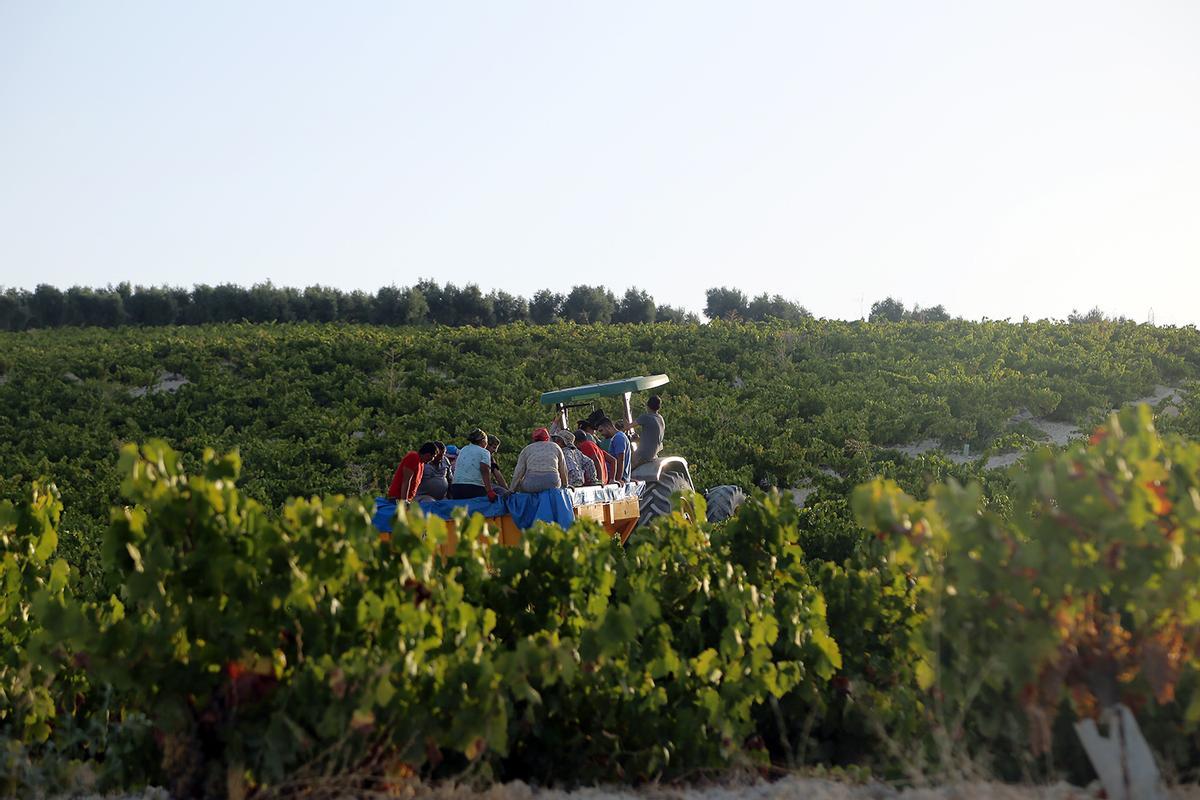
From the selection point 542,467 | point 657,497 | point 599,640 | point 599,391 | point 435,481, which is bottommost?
point 657,497

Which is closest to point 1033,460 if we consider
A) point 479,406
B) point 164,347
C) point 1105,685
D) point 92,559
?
point 1105,685

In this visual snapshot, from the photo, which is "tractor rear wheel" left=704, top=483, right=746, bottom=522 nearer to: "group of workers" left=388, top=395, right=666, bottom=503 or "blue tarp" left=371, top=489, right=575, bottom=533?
"group of workers" left=388, top=395, right=666, bottom=503

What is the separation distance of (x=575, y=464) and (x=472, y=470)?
137cm

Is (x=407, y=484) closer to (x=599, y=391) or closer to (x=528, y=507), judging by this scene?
(x=528, y=507)

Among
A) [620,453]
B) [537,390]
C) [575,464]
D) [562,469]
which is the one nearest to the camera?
[562,469]

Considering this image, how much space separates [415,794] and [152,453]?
5.89ft

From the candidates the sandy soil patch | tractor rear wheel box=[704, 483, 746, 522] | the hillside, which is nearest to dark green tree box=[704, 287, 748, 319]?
the hillside

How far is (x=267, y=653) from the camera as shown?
17.3 feet

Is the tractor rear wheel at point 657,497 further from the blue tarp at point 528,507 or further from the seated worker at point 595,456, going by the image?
the blue tarp at point 528,507

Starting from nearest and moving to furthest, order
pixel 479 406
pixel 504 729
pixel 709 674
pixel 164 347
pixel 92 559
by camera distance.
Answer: pixel 504 729
pixel 709 674
pixel 92 559
pixel 479 406
pixel 164 347

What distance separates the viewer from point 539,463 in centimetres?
1035

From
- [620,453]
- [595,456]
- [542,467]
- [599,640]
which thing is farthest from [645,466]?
[599,640]

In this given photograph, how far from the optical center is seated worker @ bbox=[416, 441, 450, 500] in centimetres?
1131

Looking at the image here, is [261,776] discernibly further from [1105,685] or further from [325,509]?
[1105,685]
